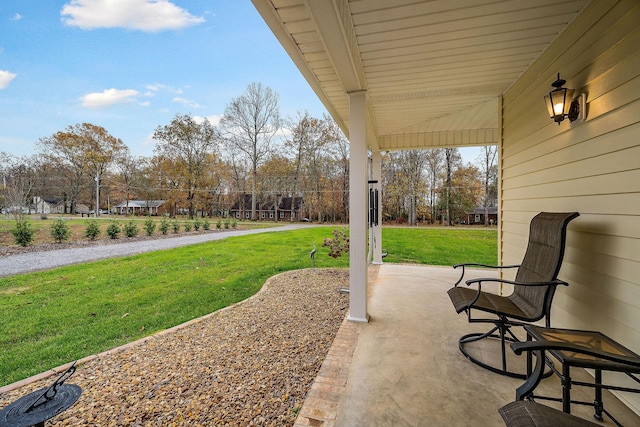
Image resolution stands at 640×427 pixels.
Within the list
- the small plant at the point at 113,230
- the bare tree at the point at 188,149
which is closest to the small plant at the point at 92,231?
the small plant at the point at 113,230

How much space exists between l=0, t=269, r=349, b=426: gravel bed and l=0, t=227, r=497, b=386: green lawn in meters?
0.56

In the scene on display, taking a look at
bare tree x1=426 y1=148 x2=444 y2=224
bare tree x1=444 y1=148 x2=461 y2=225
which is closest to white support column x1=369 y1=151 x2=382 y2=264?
bare tree x1=426 y1=148 x2=444 y2=224

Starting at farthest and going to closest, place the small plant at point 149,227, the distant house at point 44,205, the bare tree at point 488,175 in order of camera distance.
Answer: the bare tree at point 488,175, the small plant at point 149,227, the distant house at point 44,205

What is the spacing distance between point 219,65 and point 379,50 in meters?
11.5

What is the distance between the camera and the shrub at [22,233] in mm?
6434

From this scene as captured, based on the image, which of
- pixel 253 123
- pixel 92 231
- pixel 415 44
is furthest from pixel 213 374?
pixel 253 123

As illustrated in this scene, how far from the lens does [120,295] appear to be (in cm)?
420

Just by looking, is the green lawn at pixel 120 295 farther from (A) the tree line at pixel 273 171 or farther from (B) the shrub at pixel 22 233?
(A) the tree line at pixel 273 171

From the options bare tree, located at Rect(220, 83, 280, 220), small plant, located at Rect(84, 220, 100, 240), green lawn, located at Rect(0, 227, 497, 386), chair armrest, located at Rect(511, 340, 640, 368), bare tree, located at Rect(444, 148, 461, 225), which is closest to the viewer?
chair armrest, located at Rect(511, 340, 640, 368)

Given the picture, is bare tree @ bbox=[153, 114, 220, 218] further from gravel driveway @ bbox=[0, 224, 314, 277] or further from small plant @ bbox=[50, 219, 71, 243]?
small plant @ bbox=[50, 219, 71, 243]

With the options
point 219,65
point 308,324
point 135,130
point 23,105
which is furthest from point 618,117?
point 135,130

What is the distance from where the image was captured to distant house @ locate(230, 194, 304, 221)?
20562 mm

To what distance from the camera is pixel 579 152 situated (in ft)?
6.68

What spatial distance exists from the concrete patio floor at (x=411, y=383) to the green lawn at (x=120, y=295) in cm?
225
